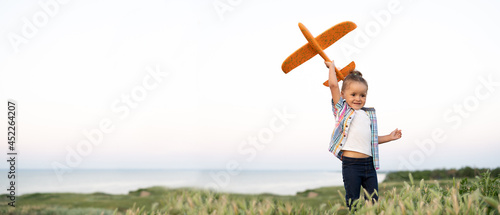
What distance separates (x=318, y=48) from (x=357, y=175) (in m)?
1.51

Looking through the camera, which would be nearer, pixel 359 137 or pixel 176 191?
pixel 359 137

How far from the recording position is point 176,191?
5223mm

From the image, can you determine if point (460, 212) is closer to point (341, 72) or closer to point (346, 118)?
point (346, 118)

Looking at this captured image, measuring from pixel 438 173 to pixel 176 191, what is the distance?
5.38m

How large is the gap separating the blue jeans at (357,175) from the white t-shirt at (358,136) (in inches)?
4.0

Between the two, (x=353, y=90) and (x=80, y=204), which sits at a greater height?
(x=353, y=90)

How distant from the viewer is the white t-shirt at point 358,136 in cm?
363

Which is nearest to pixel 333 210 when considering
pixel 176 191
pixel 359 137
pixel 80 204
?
pixel 359 137

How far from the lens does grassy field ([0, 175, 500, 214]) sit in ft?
8.98

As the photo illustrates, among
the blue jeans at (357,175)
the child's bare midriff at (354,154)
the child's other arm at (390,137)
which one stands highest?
the child's other arm at (390,137)

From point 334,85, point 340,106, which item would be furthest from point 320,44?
point 340,106

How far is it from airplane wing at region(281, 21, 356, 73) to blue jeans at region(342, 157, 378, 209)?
1.26 metres

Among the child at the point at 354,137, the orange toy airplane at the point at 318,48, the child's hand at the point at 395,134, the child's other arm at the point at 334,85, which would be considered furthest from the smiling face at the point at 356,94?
the child's hand at the point at 395,134

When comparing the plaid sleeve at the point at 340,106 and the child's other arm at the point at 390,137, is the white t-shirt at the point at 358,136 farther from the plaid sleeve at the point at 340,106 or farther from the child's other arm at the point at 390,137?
the child's other arm at the point at 390,137
